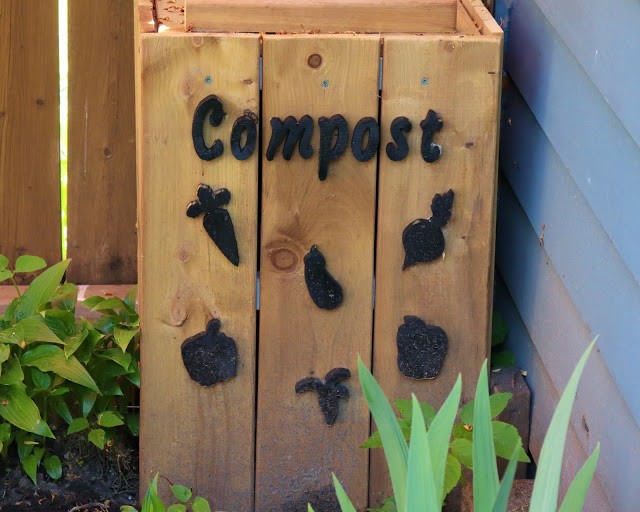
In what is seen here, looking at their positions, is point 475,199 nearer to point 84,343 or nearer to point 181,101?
point 181,101

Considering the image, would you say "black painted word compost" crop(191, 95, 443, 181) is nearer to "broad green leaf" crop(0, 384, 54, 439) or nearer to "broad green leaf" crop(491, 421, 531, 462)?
"broad green leaf" crop(491, 421, 531, 462)

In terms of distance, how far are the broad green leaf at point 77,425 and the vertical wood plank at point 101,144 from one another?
68 cm

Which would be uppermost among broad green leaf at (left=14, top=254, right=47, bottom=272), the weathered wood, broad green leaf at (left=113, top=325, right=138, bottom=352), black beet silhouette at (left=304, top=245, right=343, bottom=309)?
the weathered wood

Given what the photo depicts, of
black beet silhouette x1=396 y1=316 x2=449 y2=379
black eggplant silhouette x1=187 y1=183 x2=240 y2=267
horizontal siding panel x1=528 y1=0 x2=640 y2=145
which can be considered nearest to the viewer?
horizontal siding panel x1=528 y1=0 x2=640 y2=145

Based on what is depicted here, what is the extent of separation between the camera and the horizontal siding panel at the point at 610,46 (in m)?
1.42

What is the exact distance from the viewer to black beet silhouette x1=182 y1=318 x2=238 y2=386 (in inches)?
78.0

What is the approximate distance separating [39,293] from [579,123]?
1.22 m

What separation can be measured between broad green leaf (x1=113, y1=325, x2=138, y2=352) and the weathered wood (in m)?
0.70

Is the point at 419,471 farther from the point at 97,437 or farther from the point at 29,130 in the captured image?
the point at 29,130

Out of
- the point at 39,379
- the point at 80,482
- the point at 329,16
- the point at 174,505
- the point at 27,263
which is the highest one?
the point at 329,16

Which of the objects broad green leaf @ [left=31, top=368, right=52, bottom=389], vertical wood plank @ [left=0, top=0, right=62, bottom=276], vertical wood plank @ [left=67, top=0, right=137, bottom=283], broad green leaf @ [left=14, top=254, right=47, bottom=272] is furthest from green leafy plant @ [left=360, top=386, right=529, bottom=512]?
vertical wood plank @ [left=0, top=0, right=62, bottom=276]

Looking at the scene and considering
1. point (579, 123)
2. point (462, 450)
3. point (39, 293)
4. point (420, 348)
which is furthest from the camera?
point (39, 293)

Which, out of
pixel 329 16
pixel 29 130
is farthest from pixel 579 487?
pixel 29 130

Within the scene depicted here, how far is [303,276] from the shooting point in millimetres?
1954
